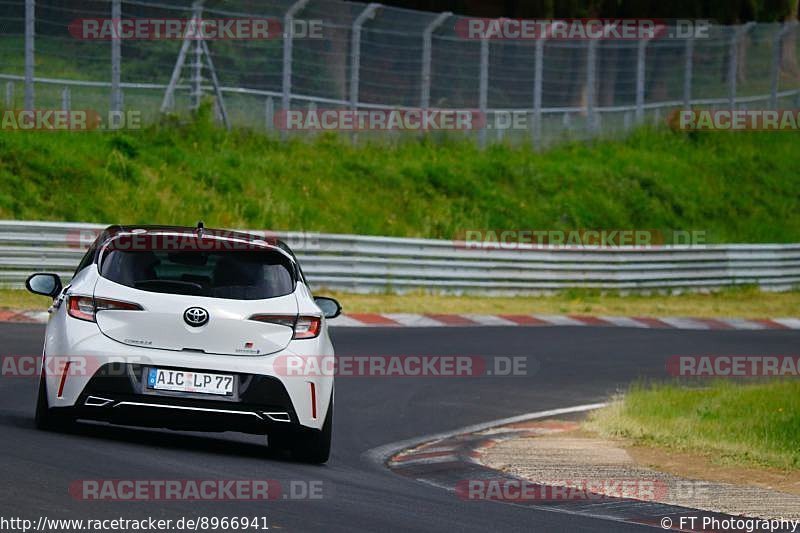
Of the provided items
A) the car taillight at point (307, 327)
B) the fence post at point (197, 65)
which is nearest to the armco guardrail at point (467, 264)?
the fence post at point (197, 65)

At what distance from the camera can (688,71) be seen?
35250mm

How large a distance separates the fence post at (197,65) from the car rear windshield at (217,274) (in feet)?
56.9

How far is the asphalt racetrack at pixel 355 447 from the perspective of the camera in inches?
287

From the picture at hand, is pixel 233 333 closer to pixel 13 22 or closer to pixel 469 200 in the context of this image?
pixel 13 22

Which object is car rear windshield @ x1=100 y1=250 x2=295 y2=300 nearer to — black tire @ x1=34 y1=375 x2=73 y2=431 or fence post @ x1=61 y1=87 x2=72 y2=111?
black tire @ x1=34 y1=375 x2=73 y2=431

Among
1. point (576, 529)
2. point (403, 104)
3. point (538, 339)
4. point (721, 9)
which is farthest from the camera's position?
point (721, 9)

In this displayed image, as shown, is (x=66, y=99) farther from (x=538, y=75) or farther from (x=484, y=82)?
(x=538, y=75)

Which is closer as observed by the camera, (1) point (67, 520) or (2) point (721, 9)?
(1) point (67, 520)

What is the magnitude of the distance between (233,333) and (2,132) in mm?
17052

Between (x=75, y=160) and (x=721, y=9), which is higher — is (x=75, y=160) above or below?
below

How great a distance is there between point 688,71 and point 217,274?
27.2 metres

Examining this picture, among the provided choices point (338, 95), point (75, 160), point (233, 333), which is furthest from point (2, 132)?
point (233, 333)

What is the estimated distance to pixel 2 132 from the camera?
25.2 metres

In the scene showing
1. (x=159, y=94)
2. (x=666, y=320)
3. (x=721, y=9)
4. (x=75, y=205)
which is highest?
(x=721, y=9)
